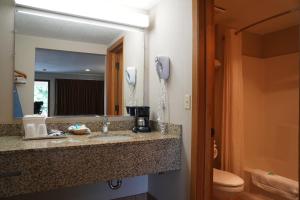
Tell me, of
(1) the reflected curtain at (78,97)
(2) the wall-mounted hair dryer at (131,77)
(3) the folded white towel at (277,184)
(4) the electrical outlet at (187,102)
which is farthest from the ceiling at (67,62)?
(3) the folded white towel at (277,184)

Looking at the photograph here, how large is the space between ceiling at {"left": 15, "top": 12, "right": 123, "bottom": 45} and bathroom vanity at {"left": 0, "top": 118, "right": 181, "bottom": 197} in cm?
93

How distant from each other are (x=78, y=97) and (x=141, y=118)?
0.63m

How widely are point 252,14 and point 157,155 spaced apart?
6.45 feet

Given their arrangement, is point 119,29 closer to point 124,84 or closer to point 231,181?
point 124,84

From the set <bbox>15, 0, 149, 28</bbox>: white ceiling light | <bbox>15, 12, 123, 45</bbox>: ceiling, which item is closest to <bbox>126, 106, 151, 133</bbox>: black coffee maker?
<bbox>15, 12, 123, 45</bbox>: ceiling

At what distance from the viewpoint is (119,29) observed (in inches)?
87.4

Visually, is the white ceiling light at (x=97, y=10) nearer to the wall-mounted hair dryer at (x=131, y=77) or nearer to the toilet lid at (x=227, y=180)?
the wall-mounted hair dryer at (x=131, y=77)

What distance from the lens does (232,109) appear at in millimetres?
2562

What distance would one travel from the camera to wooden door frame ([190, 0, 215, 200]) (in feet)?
5.25

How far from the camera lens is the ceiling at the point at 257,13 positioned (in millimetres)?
2197

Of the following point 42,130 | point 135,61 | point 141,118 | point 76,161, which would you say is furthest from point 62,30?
point 76,161

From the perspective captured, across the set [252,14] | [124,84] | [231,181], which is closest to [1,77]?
[124,84]

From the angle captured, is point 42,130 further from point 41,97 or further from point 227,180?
point 227,180

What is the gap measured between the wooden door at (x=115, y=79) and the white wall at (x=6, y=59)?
843mm
